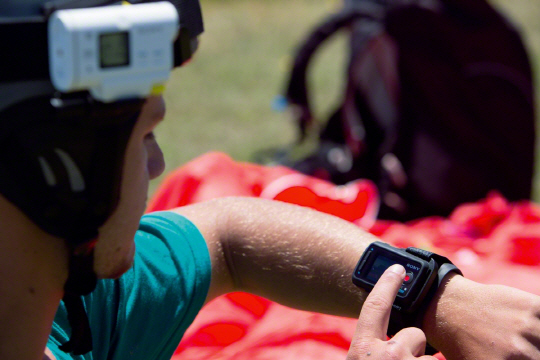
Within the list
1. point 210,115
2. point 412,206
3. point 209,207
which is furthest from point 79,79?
point 210,115

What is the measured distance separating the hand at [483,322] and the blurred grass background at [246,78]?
7.36 feet

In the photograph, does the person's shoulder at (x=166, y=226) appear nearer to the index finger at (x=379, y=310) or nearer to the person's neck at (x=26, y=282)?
the person's neck at (x=26, y=282)

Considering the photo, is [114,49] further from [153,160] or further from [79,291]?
[79,291]

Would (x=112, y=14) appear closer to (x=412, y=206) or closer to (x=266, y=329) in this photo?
(x=266, y=329)

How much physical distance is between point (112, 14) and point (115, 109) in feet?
0.41

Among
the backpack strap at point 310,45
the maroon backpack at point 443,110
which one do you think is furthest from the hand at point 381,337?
the backpack strap at point 310,45

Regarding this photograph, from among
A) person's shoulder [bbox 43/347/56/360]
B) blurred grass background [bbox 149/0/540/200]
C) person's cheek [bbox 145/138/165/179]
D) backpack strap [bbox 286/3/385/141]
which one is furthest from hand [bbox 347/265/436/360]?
blurred grass background [bbox 149/0/540/200]

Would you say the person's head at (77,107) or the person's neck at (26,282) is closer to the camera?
the person's head at (77,107)

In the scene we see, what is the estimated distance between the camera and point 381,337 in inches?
41.3

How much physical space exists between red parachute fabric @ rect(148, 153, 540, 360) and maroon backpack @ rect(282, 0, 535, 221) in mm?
122

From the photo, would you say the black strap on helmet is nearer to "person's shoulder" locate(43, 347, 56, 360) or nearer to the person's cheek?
the person's cheek

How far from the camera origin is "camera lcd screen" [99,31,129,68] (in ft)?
2.77

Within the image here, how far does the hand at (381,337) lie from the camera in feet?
3.34

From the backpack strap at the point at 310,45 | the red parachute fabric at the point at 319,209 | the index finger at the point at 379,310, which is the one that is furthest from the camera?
the backpack strap at the point at 310,45
